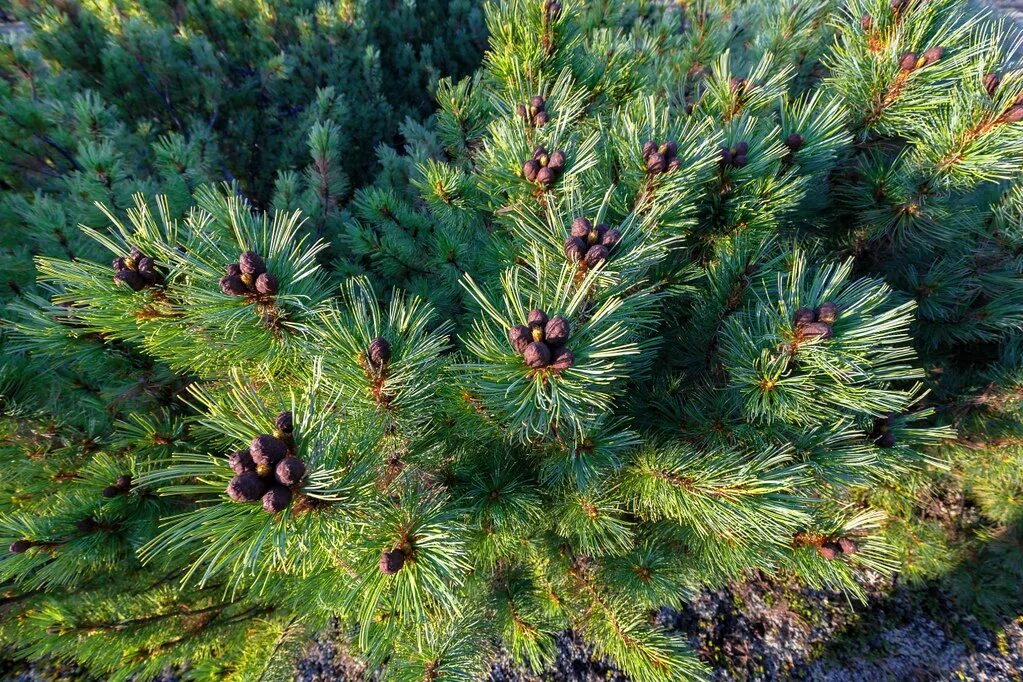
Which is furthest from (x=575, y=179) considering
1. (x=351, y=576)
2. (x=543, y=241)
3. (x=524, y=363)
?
(x=351, y=576)

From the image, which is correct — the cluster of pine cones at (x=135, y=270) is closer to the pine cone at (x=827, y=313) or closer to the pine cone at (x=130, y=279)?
the pine cone at (x=130, y=279)

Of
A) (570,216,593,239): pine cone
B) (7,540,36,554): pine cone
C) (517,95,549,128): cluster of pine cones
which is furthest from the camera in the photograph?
(517,95,549,128): cluster of pine cones

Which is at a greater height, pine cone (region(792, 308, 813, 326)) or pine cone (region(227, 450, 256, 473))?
pine cone (region(227, 450, 256, 473))

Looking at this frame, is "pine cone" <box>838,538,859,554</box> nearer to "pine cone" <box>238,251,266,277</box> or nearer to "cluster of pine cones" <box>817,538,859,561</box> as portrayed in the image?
"cluster of pine cones" <box>817,538,859,561</box>

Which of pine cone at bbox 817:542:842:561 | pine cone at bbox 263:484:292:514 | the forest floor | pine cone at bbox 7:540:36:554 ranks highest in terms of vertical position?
pine cone at bbox 263:484:292:514

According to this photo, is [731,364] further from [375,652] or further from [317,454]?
[375,652]

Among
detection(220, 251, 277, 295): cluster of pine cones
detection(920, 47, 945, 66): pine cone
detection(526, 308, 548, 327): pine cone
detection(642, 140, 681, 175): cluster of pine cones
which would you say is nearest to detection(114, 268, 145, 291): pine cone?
detection(220, 251, 277, 295): cluster of pine cones
